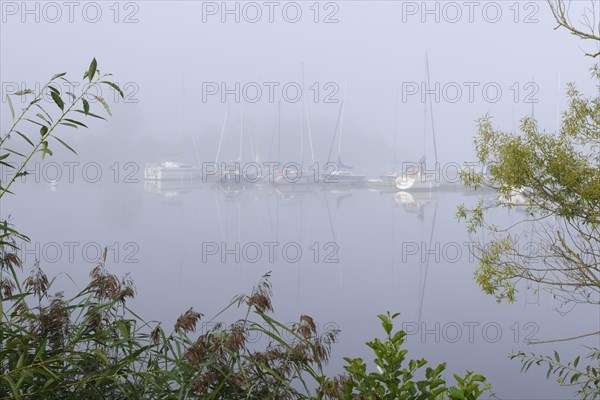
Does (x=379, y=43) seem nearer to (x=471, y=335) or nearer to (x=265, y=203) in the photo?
(x=265, y=203)

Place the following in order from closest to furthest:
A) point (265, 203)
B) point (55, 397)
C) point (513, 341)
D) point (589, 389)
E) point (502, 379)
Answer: point (55, 397), point (589, 389), point (502, 379), point (513, 341), point (265, 203)

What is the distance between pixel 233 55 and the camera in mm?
9695

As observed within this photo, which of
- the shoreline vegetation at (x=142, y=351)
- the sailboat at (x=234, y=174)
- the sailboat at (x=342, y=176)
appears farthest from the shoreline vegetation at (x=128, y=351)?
the sailboat at (x=342, y=176)

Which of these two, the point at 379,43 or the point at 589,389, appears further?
the point at 379,43

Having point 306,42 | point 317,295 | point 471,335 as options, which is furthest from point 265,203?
point 471,335

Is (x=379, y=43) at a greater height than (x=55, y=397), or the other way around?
(x=379, y=43)

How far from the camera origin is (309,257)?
360 inches

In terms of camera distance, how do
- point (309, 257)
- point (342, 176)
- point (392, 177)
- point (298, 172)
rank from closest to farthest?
point (309, 257)
point (298, 172)
point (342, 176)
point (392, 177)

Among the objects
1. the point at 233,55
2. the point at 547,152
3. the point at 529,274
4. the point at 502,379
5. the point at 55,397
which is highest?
the point at 233,55

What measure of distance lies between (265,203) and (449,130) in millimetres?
2323

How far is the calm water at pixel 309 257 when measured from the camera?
8.31 m

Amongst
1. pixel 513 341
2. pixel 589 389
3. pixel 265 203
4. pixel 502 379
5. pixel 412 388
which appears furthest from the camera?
pixel 265 203

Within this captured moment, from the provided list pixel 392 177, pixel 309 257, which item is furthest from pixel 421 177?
pixel 309 257

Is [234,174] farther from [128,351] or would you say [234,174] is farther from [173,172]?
[128,351]
